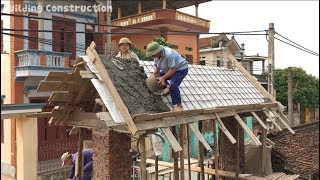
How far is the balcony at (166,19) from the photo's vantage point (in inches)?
806

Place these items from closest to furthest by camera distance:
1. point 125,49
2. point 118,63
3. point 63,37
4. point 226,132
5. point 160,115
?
point 160,115, point 118,63, point 226,132, point 125,49, point 63,37

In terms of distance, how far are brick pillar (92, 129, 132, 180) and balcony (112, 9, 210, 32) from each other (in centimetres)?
1536

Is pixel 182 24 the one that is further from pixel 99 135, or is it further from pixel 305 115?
pixel 305 115

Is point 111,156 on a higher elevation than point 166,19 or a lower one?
lower

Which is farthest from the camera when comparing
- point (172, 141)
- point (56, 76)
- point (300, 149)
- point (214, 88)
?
point (300, 149)

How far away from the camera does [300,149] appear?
1241 cm

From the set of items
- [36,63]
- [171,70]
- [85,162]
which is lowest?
[85,162]

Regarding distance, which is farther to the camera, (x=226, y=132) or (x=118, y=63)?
(x=226, y=132)

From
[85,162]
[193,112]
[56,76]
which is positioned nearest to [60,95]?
[56,76]

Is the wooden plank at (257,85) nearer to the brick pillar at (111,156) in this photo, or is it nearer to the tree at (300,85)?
the brick pillar at (111,156)

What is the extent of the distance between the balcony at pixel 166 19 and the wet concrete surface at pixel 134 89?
14711 millimetres

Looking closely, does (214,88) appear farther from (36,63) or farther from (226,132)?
(36,63)

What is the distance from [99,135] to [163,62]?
5.75ft

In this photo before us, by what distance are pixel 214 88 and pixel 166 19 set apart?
1329 centimetres
